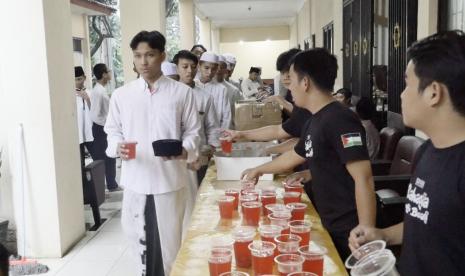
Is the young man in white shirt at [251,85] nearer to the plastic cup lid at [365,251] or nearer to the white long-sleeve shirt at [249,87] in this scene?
the white long-sleeve shirt at [249,87]

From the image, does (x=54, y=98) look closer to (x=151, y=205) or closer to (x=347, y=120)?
(x=151, y=205)

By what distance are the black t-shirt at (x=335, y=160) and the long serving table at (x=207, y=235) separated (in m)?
0.09

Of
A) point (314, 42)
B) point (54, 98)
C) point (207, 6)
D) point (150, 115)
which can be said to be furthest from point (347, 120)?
point (207, 6)

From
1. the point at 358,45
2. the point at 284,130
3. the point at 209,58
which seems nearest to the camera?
the point at 284,130

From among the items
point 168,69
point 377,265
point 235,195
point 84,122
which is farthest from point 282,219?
point 84,122

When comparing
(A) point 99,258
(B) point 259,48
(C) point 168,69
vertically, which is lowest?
(A) point 99,258

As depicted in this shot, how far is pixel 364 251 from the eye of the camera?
139cm

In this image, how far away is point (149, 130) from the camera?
2711mm

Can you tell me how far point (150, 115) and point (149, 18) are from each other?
4.01m

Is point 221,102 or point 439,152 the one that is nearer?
point 439,152

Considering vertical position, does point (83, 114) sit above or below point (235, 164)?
above

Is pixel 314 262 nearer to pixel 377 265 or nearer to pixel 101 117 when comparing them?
pixel 377 265

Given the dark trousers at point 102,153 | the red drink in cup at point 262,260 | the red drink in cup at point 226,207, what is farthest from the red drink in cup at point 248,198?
the dark trousers at point 102,153

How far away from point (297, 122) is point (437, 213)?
1.96m
